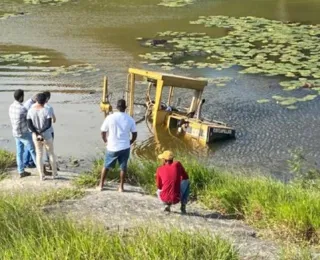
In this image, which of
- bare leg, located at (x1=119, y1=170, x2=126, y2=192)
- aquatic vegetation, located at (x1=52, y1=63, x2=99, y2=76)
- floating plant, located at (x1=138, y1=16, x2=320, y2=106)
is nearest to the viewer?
bare leg, located at (x1=119, y1=170, x2=126, y2=192)

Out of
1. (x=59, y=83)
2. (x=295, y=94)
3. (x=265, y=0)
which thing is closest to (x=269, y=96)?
(x=295, y=94)

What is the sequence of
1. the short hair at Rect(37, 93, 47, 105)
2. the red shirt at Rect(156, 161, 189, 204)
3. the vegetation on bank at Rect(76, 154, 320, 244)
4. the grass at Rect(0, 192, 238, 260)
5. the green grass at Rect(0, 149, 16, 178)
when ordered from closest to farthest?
the grass at Rect(0, 192, 238, 260) → the vegetation on bank at Rect(76, 154, 320, 244) → the red shirt at Rect(156, 161, 189, 204) → the short hair at Rect(37, 93, 47, 105) → the green grass at Rect(0, 149, 16, 178)

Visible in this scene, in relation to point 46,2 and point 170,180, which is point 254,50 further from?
point 46,2

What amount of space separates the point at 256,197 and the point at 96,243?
362 centimetres

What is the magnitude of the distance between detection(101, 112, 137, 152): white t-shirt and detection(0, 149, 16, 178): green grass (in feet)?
10.9

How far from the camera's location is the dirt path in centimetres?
849

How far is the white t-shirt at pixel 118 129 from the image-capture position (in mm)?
10664

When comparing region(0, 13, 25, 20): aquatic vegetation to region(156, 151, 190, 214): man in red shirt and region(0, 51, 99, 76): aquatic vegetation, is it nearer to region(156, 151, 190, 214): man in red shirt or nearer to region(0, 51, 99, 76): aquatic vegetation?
region(0, 51, 99, 76): aquatic vegetation

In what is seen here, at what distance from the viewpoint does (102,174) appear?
11227 mm

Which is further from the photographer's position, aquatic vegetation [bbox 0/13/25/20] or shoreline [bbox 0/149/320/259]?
aquatic vegetation [bbox 0/13/25/20]

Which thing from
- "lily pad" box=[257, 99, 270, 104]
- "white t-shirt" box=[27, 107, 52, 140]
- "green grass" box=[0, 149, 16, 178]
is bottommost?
"lily pad" box=[257, 99, 270, 104]

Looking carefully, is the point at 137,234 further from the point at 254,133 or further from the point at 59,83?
the point at 59,83

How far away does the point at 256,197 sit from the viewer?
995cm

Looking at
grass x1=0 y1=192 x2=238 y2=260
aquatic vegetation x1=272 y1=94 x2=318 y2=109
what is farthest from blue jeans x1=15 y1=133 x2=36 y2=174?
aquatic vegetation x1=272 y1=94 x2=318 y2=109
